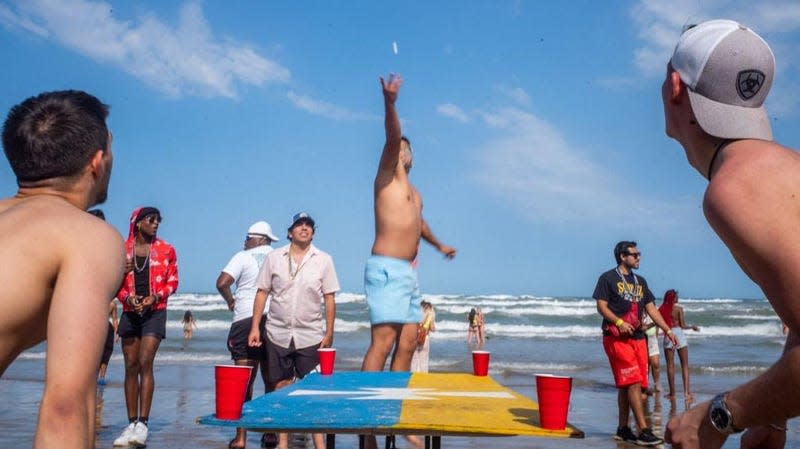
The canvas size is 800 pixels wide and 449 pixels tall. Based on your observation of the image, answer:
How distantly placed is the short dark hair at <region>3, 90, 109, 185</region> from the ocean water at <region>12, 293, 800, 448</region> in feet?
18.7

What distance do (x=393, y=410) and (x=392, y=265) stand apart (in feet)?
6.19

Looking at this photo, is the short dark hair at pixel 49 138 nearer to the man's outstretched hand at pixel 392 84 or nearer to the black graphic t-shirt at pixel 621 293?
the man's outstretched hand at pixel 392 84

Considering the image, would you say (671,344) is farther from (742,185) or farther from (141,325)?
(742,185)

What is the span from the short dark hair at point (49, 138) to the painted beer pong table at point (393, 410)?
108cm

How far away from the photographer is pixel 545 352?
69.0ft

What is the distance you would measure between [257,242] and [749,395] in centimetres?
627

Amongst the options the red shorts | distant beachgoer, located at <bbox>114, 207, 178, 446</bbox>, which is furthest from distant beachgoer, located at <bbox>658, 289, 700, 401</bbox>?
distant beachgoer, located at <bbox>114, 207, 178, 446</bbox>

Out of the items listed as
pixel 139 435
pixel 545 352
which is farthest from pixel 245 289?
pixel 545 352

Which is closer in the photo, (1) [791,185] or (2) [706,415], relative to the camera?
(1) [791,185]

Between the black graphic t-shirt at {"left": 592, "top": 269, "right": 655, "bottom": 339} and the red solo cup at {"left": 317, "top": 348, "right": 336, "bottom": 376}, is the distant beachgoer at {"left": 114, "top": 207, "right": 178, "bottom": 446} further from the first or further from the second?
the black graphic t-shirt at {"left": 592, "top": 269, "right": 655, "bottom": 339}

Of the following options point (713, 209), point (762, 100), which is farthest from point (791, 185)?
point (762, 100)

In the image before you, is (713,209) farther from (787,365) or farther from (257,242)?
(257,242)

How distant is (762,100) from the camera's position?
171 cm

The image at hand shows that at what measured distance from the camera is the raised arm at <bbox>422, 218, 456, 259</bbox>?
568cm
